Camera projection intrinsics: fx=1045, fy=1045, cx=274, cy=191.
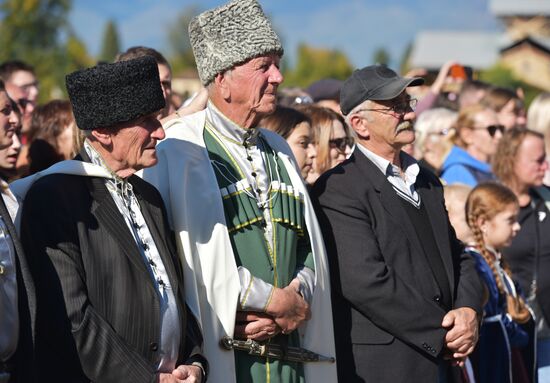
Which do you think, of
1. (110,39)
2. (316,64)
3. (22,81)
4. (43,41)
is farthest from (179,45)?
(22,81)

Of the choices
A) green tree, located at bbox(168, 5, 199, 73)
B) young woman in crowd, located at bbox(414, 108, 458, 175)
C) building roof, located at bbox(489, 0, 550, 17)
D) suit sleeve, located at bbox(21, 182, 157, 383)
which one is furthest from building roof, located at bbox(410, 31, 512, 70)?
suit sleeve, located at bbox(21, 182, 157, 383)

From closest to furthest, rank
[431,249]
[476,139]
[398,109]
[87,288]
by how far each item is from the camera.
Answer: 1. [87,288]
2. [431,249]
3. [398,109]
4. [476,139]

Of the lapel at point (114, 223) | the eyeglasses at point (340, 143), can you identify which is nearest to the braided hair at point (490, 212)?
the eyeglasses at point (340, 143)

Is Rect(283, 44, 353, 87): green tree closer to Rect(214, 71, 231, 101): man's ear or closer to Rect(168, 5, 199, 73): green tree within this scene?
Rect(168, 5, 199, 73): green tree

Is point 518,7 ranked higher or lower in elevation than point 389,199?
lower

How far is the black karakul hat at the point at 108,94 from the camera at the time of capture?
4000 mm

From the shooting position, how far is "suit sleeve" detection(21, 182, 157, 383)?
3799 millimetres

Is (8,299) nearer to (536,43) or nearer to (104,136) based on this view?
(104,136)

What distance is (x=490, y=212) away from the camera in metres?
6.36

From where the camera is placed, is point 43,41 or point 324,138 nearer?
point 324,138

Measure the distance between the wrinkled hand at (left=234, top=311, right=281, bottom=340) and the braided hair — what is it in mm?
2209

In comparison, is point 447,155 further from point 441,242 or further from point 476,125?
point 441,242

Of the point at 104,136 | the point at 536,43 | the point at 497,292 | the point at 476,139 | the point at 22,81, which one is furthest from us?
the point at 536,43

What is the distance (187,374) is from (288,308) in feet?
1.89
